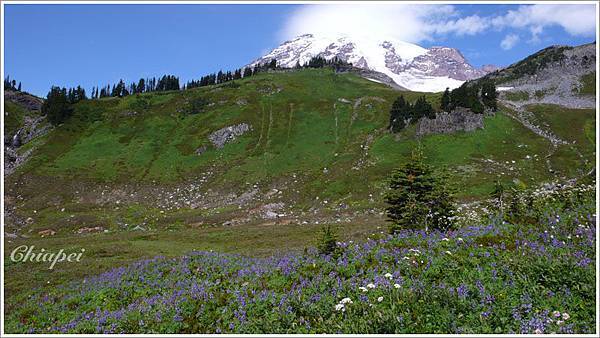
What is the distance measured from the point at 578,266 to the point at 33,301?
888 inches

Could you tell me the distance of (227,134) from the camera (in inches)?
3991

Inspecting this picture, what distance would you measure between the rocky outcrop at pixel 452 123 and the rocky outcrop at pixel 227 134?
47.1 meters

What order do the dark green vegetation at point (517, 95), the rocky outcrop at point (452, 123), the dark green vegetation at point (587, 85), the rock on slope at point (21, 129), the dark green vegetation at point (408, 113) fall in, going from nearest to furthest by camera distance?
the rocky outcrop at point (452, 123)
the dark green vegetation at point (408, 113)
the rock on slope at point (21, 129)
the dark green vegetation at point (587, 85)
the dark green vegetation at point (517, 95)

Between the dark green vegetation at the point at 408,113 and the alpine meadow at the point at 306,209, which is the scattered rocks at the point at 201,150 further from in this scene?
the dark green vegetation at the point at 408,113

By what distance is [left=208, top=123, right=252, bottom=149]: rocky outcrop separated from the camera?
98688 millimetres

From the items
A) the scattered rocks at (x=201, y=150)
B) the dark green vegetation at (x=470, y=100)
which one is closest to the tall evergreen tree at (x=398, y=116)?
the dark green vegetation at (x=470, y=100)

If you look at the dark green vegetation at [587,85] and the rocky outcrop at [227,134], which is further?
the dark green vegetation at [587,85]

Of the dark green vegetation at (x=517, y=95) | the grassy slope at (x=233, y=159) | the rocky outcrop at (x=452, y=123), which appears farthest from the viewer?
the dark green vegetation at (x=517, y=95)

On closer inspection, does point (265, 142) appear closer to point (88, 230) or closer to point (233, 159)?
point (233, 159)

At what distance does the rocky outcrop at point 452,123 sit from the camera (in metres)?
82.7

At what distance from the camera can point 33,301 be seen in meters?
18.6

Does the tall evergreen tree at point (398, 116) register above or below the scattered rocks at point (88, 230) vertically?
above

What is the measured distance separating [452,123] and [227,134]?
5682 centimetres

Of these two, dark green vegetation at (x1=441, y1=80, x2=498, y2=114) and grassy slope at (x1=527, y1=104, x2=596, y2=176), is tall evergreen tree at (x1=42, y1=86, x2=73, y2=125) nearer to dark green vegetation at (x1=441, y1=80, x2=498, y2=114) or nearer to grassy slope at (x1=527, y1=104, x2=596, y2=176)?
dark green vegetation at (x1=441, y1=80, x2=498, y2=114)
